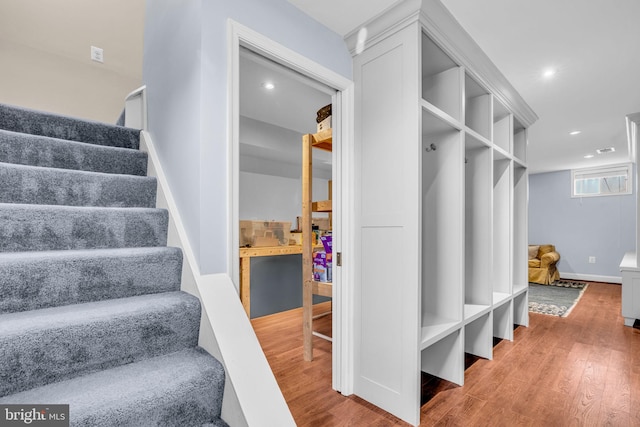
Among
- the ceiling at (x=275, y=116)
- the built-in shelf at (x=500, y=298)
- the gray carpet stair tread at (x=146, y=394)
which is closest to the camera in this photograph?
the gray carpet stair tread at (x=146, y=394)

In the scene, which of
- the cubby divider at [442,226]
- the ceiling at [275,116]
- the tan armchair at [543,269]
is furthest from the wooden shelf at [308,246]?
the tan armchair at [543,269]

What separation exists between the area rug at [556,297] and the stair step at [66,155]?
480cm

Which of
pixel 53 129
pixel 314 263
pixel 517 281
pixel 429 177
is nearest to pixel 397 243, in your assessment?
pixel 429 177

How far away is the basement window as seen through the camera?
6266 millimetres

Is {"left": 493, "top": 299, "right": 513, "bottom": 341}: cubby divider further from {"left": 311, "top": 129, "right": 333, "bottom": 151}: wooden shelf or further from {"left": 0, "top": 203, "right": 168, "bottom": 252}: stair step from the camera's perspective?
{"left": 0, "top": 203, "right": 168, "bottom": 252}: stair step

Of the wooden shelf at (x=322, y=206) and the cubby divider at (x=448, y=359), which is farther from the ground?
the wooden shelf at (x=322, y=206)

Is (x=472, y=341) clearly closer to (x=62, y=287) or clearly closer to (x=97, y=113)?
(x=62, y=287)

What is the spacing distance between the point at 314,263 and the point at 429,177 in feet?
3.88

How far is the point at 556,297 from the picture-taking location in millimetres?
4891

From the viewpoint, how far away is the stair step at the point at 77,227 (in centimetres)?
127

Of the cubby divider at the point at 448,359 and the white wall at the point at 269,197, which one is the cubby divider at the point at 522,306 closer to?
the cubby divider at the point at 448,359

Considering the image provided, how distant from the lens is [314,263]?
8.86 ft

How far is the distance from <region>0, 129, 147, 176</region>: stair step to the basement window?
27.3 ft


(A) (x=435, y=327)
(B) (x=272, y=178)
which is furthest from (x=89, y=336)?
(B) (x=272, y=178)
